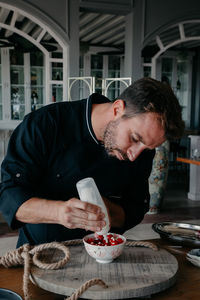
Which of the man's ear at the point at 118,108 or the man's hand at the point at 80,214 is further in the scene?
the man's ear at the point at 118,108

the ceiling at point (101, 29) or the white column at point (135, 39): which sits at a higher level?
the ceiling at point (101, 29)

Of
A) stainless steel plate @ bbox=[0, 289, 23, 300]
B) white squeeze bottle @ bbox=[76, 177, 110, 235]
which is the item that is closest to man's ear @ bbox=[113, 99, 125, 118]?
white squeeze bottle @ bbox=[76, 177, 110, 235]

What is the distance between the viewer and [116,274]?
963 millimetres

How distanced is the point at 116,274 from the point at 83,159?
1.70 feet

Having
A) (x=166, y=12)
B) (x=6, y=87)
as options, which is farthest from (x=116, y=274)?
(x=6, y=87)

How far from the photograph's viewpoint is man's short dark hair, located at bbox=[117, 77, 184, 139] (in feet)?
3.55

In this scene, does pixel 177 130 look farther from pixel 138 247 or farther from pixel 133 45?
pixel 133 45

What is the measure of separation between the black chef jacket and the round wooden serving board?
26 cm

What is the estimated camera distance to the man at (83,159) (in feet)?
3.59

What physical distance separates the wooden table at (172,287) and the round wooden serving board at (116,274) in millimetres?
22

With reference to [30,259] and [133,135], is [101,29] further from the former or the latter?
[30,259]

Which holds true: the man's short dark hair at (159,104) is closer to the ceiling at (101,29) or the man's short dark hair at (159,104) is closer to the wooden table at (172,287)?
the wooden table at (172,287)

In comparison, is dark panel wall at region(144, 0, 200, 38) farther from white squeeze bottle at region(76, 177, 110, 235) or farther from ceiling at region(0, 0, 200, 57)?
white squeeze bottle at region(76, 177, 110, 235)

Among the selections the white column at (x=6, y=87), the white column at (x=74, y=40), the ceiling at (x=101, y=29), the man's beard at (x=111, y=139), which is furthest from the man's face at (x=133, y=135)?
the white column at (x=6, y=87)
